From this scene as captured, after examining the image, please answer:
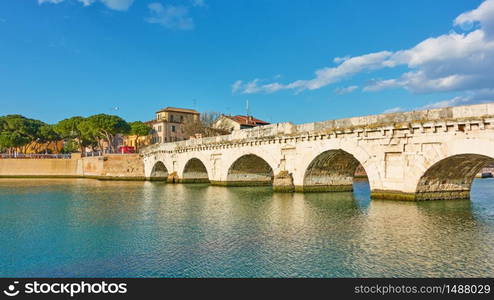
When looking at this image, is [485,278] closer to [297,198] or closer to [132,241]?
[132,241]

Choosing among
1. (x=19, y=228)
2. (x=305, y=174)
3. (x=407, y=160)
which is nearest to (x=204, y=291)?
(x=19, y=228)

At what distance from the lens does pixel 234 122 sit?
87.9 m

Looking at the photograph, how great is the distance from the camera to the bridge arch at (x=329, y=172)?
110 feet

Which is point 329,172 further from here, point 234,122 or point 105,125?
point 105,125

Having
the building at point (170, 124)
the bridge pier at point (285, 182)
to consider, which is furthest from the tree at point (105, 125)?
the bridge pier at point (285, 182)

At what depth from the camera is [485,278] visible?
11.5 meters

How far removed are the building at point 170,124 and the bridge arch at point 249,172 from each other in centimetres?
5422

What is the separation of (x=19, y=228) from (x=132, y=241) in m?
7.62

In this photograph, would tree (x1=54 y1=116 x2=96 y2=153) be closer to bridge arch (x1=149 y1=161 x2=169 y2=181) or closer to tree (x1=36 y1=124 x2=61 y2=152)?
tree (x1=36 y1=124 x2=61 y2=152)

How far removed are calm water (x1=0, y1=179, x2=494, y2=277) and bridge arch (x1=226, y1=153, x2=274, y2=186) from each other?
17021mm

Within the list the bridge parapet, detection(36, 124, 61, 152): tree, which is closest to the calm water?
the bridge parapet

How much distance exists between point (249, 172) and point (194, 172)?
1173 centimetres

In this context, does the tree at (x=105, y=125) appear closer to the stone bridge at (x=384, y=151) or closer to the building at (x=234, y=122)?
the building at (x=234, y=122)

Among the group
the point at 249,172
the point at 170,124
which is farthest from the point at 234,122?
the point at 249,172
